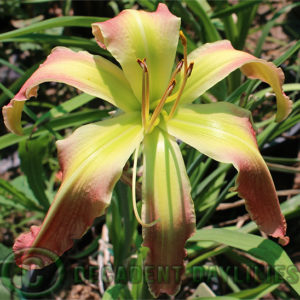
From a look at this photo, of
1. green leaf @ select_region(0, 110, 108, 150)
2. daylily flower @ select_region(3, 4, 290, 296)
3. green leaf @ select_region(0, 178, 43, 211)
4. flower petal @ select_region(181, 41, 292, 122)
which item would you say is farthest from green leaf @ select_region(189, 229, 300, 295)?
green leaf @ select_region(0, 178, 43, 211)

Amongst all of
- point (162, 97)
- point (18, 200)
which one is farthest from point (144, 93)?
point (18, 200)

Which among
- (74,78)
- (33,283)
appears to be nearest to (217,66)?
(74,78)

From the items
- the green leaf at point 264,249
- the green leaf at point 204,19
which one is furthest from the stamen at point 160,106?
the green leaf at point 204,19

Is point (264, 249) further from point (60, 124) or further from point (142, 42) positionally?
point (60, 124)

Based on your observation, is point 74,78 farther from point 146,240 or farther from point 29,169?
point 29,169

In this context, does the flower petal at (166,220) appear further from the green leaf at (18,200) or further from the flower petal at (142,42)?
the green leaf at (18,200)

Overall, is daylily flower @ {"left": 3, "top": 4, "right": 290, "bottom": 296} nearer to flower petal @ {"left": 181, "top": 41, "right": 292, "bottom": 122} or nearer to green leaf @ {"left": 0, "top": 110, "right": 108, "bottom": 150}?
flower petal @ {"left": 181, "top": 41, "right": 292, "bottom": 122}

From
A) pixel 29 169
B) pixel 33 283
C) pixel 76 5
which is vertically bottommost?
pixel 33 283
